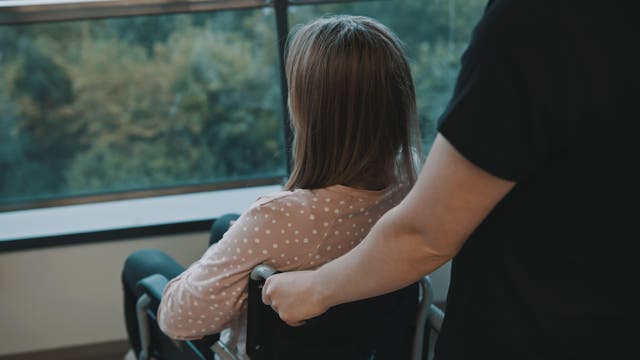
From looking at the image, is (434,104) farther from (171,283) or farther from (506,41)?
(506,41)

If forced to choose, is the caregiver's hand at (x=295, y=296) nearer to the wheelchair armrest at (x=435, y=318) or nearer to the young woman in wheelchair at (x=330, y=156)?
the young woman in wheelchair at (x=330, y=156)

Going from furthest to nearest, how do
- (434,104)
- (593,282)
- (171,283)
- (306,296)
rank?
(434,104)
(171,283)
(306,296)
(593,282)

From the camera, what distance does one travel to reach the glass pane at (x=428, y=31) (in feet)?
7.21

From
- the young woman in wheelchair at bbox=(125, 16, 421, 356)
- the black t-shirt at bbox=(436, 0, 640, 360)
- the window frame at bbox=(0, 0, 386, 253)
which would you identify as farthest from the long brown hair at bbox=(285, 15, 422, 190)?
the window frame at bbox=(0, 0, 386, 253)

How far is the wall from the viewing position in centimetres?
210

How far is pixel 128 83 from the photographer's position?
217 cm

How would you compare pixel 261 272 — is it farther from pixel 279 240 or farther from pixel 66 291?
pixel 66 291

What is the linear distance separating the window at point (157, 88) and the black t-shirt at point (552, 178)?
143cm

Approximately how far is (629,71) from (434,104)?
167 centimetres

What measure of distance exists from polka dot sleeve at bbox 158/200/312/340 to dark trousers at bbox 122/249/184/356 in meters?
0.32

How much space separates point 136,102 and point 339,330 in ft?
4.57

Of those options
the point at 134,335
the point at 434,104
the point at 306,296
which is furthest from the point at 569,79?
the point at 434,104

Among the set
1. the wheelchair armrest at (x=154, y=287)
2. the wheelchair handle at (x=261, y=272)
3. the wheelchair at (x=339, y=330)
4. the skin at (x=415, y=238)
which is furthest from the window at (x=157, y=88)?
the skin at (x=415, y=238)

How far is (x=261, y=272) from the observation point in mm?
1062
